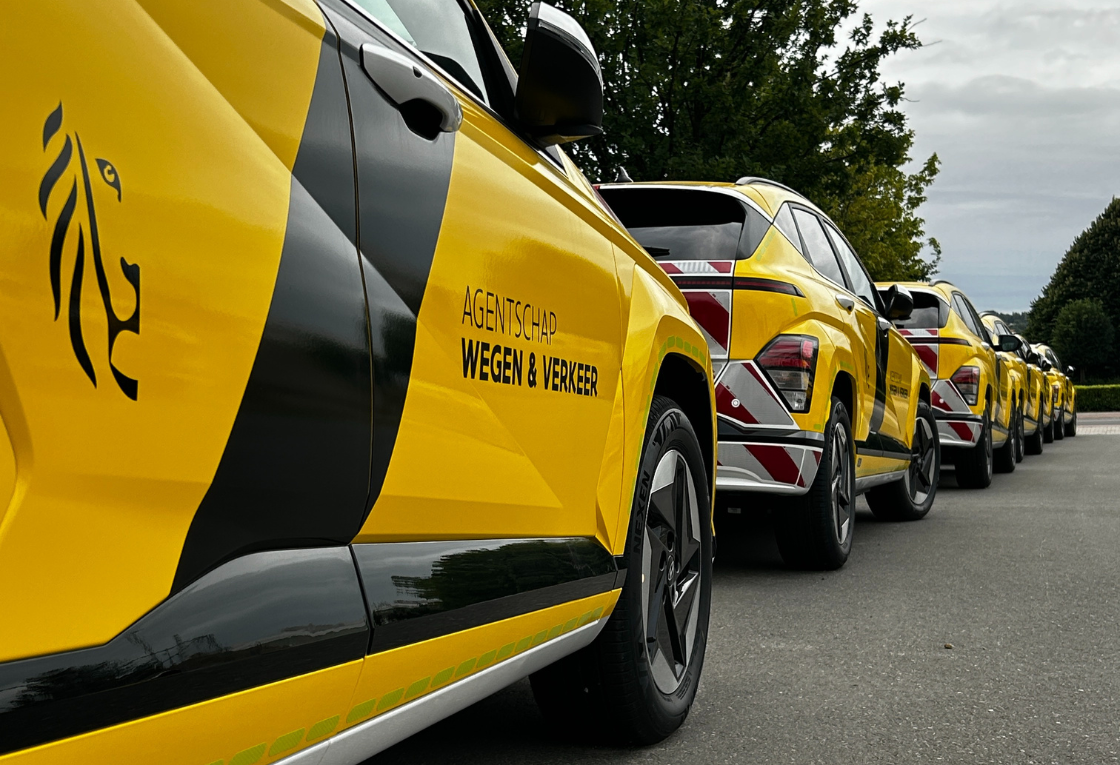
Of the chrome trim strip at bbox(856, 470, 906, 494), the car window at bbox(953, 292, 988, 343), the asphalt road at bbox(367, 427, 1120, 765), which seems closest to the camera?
the asphalt road at bbox(367, 427, 1120, 765)

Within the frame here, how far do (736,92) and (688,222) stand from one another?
371 inches

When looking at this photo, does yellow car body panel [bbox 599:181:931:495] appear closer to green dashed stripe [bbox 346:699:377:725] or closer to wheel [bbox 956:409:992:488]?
green dashed stripe [bbox 346:699:377:725]

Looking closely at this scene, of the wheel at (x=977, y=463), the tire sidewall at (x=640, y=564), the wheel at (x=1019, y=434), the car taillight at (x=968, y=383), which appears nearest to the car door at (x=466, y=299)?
the tire sidewall at (x=640, y=564)

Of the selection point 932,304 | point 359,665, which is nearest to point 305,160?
point 359,665

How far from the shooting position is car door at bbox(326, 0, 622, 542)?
1.73 metres

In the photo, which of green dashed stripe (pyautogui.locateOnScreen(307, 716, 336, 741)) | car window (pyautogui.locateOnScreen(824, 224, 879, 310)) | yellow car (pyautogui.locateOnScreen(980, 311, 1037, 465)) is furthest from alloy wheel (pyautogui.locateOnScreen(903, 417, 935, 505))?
green dashed stripe (pyautogui.locateOnScreen(307, 716, 336, 741))

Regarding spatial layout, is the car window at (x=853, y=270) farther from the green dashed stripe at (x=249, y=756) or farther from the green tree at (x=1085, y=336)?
the green tree at (x=1085, y=336)

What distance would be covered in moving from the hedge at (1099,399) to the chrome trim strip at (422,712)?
1914 inches

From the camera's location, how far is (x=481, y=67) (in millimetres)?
2531

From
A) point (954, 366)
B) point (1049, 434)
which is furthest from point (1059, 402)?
point (954, 366)

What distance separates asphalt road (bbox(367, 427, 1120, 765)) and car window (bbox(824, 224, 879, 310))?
1.59 meters

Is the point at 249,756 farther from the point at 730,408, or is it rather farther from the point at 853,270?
the point at 853,270

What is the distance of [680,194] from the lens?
572cm

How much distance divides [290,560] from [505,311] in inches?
30.9
